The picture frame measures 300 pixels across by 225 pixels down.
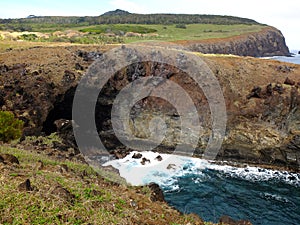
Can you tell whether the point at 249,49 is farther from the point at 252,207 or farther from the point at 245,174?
the point at 252,207

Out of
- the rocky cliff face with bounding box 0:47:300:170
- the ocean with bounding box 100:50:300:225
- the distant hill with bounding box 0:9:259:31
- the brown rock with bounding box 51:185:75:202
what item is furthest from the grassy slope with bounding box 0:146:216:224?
the distant hill with bounding box 0:9:259:31

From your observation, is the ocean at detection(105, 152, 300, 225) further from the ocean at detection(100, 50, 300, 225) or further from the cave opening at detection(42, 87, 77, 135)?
the cave opening at detection(42, 87, 77, 135)

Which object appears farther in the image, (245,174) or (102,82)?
(102,82)

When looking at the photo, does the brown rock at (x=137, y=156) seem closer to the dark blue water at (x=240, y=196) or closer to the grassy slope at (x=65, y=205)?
the dark blue water at (x=240, y=196)

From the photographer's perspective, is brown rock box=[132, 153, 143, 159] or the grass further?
the grass

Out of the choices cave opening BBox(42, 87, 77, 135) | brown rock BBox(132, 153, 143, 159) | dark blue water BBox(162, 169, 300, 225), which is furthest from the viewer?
cave opening BBox(42, 87, 77, 135)

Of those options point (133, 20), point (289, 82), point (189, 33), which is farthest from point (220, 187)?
point (133, 20)

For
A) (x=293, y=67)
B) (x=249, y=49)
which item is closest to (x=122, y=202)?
(x=293, y=67)

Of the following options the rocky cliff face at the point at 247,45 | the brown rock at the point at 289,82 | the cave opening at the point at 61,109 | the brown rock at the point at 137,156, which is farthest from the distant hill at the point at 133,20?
the brown rock at the point at 137,156
